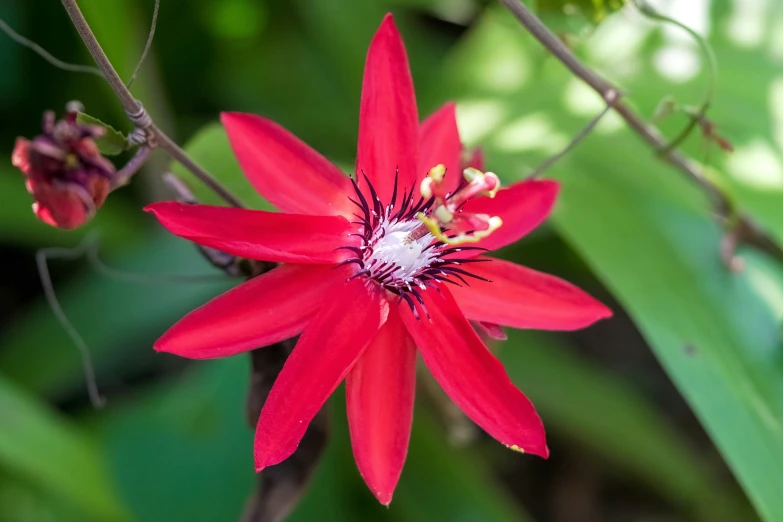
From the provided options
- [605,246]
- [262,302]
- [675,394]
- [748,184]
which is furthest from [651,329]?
[675,394]

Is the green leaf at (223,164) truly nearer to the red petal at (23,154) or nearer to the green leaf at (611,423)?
the red petal at (23,154)

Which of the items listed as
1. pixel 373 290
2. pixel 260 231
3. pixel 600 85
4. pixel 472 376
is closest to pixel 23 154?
pixel 260 231

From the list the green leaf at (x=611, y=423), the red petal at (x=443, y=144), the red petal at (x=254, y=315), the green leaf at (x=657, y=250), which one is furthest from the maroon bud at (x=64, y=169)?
the green leaf at (x=611, y=423)

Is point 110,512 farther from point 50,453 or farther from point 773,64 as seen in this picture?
point 773,64

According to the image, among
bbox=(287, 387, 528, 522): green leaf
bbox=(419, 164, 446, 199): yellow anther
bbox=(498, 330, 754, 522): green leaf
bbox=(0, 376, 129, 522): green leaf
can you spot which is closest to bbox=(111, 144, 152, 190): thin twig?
bbox=(419, 164, 446, 199): yellow anther

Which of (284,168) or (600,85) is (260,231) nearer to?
(284,168)
